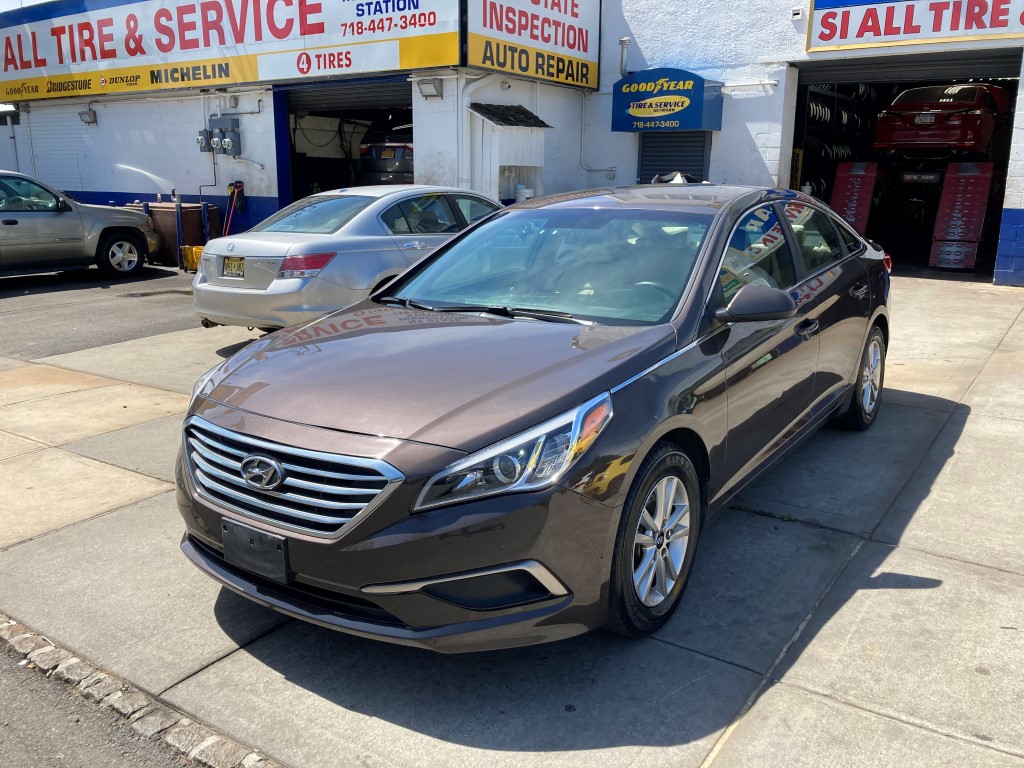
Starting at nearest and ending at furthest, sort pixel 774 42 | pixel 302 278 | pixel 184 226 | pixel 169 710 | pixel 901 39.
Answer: pixel 169 710
pixel 302 278
pixel 901 39
pixel 774 42
pixel 184 226

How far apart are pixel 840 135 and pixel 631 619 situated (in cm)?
1740

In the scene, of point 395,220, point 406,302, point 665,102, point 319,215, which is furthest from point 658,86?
point 406,302

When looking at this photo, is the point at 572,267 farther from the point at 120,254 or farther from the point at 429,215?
the point at 120,254

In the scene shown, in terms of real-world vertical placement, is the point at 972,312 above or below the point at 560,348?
below

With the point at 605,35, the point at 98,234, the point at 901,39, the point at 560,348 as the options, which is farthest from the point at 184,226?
the point at 560,348

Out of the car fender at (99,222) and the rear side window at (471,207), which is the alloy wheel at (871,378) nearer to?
the rear side window at (471,207)

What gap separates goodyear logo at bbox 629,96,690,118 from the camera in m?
14.0

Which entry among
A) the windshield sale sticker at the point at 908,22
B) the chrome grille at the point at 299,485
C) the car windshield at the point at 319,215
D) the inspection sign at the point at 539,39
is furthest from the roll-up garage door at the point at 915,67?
the chrome grille at the point at 299,485

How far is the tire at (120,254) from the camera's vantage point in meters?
13.0

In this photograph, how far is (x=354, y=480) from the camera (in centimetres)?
277

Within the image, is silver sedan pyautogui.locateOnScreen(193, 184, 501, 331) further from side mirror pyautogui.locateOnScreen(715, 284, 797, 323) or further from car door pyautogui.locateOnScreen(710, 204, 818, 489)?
side mirror pyautogui.locateOnScreen(715, 284, 797, 323)

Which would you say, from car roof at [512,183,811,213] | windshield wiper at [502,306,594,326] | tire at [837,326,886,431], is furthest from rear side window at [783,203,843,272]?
windshield wiper at [502,306,594,326]

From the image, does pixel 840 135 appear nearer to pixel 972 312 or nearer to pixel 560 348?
pixel 972 312

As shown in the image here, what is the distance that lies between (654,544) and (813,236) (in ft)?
8.70
